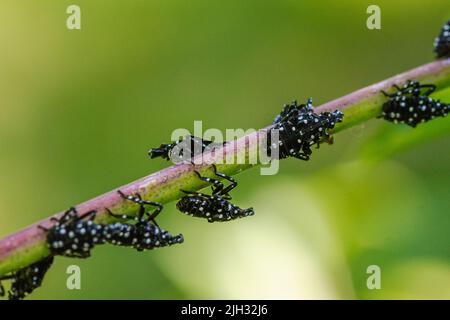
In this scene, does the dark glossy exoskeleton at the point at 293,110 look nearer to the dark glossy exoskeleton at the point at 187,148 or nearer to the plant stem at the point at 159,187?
the plant stem at the point at 159,187

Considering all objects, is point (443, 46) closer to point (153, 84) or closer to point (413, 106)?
point (413, 106)

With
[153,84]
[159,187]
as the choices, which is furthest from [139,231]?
[153,84]

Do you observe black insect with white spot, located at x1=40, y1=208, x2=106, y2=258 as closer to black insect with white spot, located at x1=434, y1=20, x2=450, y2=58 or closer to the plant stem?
the plant stem

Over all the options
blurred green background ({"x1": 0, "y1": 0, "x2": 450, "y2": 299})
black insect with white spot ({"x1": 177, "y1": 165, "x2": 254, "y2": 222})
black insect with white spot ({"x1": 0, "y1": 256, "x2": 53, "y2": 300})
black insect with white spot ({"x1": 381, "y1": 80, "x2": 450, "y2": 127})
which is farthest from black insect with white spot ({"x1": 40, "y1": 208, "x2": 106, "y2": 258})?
blurred green background ({"x1": 0, "y1": 0, "x2": 450, "y2": 299})

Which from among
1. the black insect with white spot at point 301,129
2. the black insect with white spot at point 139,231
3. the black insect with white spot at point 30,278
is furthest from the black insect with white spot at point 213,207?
the black insect with white spot at point 30,278

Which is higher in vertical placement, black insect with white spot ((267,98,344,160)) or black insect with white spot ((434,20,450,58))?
black insect with white spot ((434,20,450,58))

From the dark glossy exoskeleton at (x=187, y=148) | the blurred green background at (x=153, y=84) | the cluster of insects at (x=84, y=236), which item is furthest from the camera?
the blurred green background at (x=153, y=84)

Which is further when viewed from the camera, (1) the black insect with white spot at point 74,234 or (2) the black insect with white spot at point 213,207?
(2) the black insect with white spot at point 213,207
